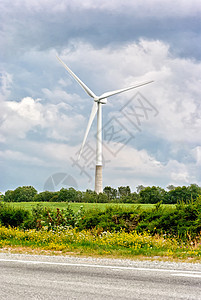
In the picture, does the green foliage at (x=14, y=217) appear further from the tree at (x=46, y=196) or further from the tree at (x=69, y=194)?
the tree at (x=46, y=196)

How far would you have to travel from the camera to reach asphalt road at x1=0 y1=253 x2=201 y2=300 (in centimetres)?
593

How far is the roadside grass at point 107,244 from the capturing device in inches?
399

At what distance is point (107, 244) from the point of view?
11.5 m

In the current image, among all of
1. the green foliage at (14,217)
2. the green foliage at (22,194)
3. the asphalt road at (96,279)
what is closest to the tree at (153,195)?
the green foliage at (22,194)

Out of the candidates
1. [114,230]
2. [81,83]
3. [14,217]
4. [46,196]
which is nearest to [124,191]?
[46,196]

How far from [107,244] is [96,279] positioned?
4.63m

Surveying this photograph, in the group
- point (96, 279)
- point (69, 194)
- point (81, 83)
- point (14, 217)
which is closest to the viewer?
point (96, 279)

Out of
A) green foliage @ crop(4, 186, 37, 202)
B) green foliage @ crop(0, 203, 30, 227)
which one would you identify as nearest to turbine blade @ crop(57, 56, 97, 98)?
green foliage @ crop(4, 186, 37, 202)

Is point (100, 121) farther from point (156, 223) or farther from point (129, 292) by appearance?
point (129, 292)

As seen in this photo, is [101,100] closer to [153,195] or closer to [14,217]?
[153,195]

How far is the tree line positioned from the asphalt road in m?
22.7

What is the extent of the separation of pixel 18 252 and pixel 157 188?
34026mm

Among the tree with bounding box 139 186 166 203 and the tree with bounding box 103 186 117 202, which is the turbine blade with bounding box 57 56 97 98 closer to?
the tree with bounding box 139 186 166 203

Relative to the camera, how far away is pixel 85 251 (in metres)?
10.6
